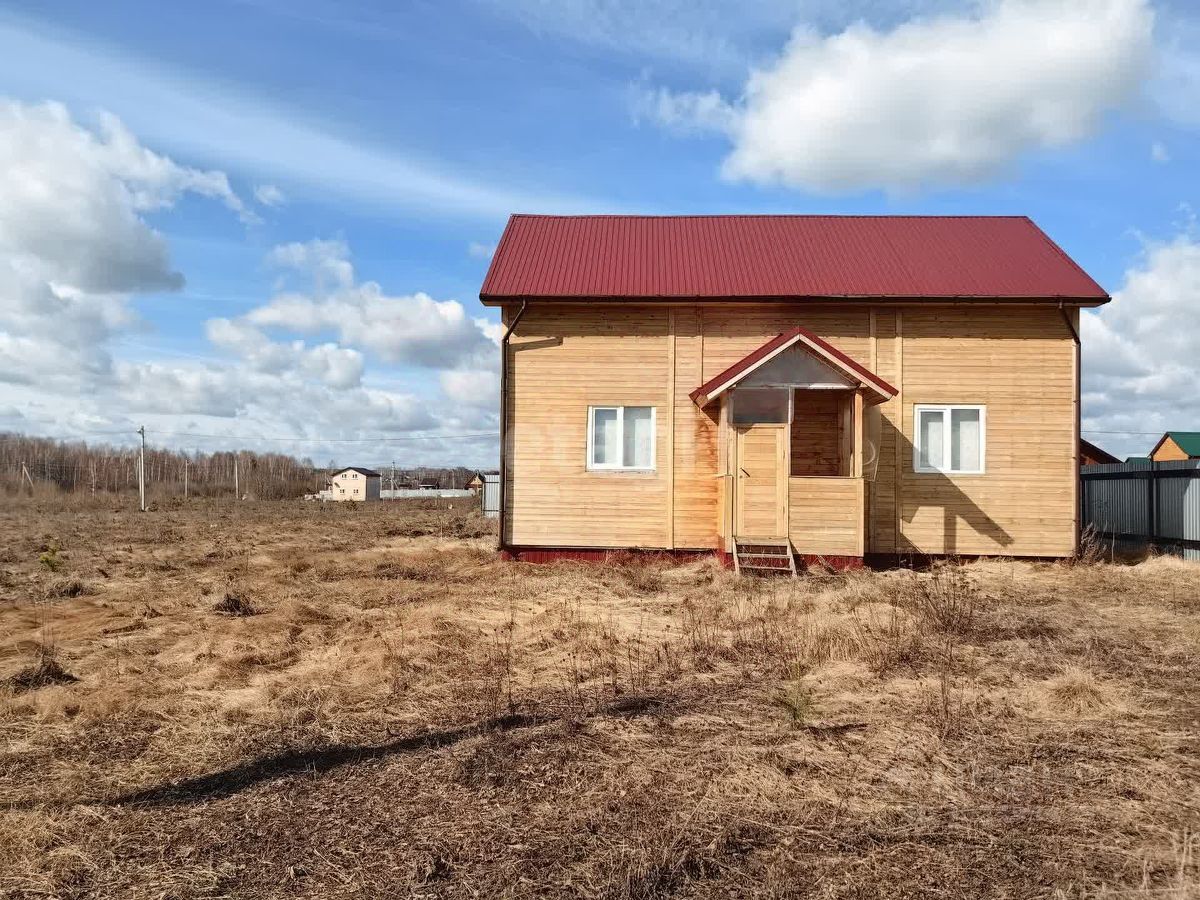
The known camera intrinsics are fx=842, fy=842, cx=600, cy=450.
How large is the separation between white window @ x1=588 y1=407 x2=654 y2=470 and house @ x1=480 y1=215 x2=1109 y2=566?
3cm

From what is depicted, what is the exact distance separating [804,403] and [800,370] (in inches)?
71.9

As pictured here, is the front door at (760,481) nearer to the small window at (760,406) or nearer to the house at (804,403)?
the small window at (760,406)

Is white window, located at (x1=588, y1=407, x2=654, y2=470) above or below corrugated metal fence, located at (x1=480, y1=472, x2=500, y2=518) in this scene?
above

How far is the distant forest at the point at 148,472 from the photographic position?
178 ft

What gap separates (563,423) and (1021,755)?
36.1ft

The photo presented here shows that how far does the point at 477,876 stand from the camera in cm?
363

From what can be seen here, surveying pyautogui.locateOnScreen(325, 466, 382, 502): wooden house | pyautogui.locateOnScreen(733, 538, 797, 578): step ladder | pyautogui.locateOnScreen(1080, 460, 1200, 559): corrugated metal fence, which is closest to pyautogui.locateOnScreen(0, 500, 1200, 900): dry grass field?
pyautogui.locateOnScreen(733, 538, 797, 578): step ladder

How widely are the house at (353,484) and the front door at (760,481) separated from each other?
63.0 m

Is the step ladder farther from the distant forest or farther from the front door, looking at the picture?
the distant forest

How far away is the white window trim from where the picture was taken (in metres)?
15.3

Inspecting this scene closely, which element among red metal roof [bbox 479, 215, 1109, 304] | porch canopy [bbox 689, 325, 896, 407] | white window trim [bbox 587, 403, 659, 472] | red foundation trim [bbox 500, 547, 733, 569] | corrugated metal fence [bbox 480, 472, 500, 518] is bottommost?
red foundation trim [bbox 500, 547, 733, 569]

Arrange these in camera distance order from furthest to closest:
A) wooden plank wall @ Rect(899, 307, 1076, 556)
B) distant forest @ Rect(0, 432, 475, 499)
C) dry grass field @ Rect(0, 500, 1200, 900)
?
distant forest @ Rect(0, 432, 475, 499)
wooden plank wall @ Rect(899, 307, 1076, 556)
dry grass field @ Rect(0, 500, 1200, 900)

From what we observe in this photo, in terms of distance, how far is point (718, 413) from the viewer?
15062 mm

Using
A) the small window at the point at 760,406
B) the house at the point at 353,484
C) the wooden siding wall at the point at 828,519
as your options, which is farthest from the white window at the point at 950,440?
the house at the point at 353,484
